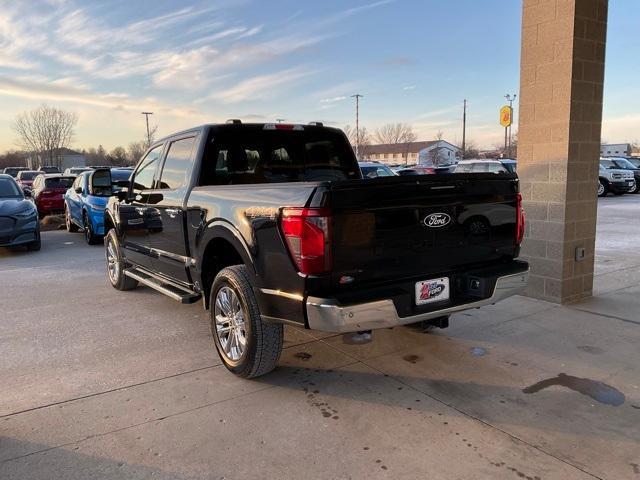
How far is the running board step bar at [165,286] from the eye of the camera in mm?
4785

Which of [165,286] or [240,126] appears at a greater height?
[240,126]

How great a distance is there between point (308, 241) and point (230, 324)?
1.31 metres

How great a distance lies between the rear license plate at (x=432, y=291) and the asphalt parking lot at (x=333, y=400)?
68cm


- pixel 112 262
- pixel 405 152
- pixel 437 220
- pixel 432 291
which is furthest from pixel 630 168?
pixel 405 152

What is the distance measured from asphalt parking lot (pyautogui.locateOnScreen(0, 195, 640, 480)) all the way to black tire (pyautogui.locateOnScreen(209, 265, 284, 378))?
0.15 m

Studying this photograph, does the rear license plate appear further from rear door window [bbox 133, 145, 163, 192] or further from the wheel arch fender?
rear door window [bbox 133, 145, 163, 192]

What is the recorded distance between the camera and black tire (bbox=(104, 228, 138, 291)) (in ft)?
21.9

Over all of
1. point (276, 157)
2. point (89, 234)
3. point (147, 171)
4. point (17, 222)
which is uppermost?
point (276, 157)

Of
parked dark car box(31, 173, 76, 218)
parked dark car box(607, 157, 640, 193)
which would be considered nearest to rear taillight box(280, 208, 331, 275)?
parked dark car box(31, 173, 76, 218)

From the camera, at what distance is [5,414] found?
11.6 feet

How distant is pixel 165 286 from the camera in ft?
17.9

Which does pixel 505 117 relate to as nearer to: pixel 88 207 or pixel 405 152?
pixel 88 207

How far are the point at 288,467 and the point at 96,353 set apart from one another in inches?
99.9

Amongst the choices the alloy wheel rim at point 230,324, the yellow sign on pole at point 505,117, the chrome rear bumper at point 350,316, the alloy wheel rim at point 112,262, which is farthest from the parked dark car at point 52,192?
the yellow sign on pole at point 505,117
